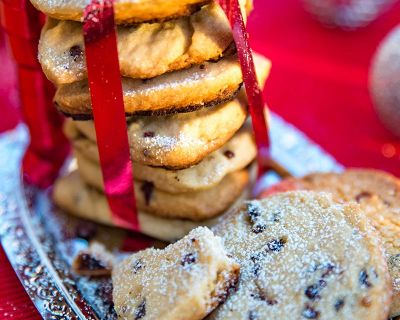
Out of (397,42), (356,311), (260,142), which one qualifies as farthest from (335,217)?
(397,42)

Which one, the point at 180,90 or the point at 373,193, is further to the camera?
the point at 373,193

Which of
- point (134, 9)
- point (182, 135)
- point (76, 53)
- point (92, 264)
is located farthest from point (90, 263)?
point (134, 9)

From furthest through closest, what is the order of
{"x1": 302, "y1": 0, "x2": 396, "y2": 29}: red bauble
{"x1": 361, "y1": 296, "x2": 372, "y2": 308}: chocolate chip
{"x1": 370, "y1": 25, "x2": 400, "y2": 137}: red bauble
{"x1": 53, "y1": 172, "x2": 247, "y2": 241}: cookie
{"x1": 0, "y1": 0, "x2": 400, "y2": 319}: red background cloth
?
{"x1": 302, "y1": 0, "x2": 396, "y2": 29}: red bauble → {"x1": 0, "y1": 0, "x2": 400, "y2": 319}: red background cloth → {"x1": 370, "y1": 25, "x2": 400, "y2": 137}: red bauble → {"x1": 53, "y1": 172, "x2": 247, "y2": 241}: cookie → {"x1": 361, "y1": 296, "x2": 372, "y2": 308}: chocolate chip

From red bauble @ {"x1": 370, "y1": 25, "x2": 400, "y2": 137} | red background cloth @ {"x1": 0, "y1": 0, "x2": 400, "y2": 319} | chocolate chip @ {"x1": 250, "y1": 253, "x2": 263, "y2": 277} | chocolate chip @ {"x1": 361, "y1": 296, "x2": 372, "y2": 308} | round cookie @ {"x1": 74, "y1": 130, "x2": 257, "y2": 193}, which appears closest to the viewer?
chocolate chip @ {"x1": 361, "y1": 296, "x2": 372, "y2": 308}

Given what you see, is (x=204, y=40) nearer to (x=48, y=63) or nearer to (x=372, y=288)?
(x=48, y=63)

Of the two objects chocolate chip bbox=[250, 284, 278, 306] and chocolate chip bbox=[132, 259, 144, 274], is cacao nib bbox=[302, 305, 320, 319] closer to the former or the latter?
chocolate chip bbox=[250, 284, 278, 306]

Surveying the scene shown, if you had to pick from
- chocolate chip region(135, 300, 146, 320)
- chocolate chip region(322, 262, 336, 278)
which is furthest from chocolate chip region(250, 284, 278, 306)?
chocolate chip region(135, 300, 146, 320)

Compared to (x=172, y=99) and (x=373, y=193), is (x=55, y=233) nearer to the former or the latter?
(x=172, y=99)
